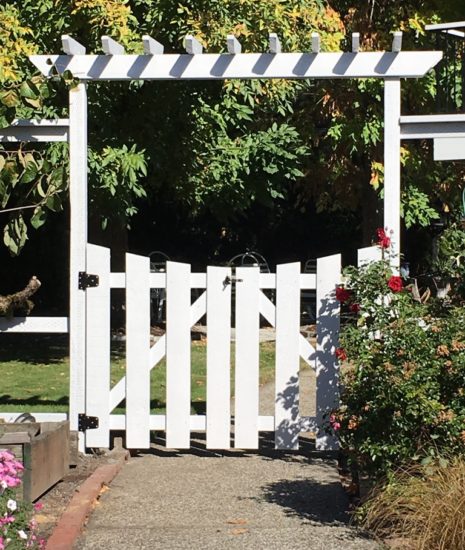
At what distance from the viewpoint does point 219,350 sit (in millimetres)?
7031

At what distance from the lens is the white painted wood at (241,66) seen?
274 inches

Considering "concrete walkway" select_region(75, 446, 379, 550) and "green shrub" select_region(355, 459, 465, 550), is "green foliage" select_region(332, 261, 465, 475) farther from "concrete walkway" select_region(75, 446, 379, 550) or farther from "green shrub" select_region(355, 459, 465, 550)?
"concrete walkway" select_region(75, 446, 379, 550)

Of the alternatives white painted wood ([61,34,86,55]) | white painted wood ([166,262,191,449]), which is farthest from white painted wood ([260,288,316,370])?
white painted wood ([61,34,86,55])

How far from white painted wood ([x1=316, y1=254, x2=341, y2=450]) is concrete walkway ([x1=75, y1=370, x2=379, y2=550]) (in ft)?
1.07

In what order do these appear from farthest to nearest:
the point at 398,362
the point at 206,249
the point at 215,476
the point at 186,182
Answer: the point at 206,249
the point at 186,182
the point at 215,476
the point at 398,362

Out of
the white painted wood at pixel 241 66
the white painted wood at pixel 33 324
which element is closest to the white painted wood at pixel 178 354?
the white painted wood at pixel 33 324

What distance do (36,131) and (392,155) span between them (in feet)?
8.13

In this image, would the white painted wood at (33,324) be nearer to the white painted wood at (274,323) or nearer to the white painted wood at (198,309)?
the white painted wood at (198,309)

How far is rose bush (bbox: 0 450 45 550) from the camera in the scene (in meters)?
4.25

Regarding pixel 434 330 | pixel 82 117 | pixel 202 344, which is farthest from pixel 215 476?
pixel 202 344

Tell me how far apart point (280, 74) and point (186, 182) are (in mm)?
8098

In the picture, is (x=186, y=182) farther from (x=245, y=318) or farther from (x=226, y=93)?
(x=245, y=318)

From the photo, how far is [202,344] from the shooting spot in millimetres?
15461

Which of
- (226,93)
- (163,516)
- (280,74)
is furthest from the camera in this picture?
(226,93)
